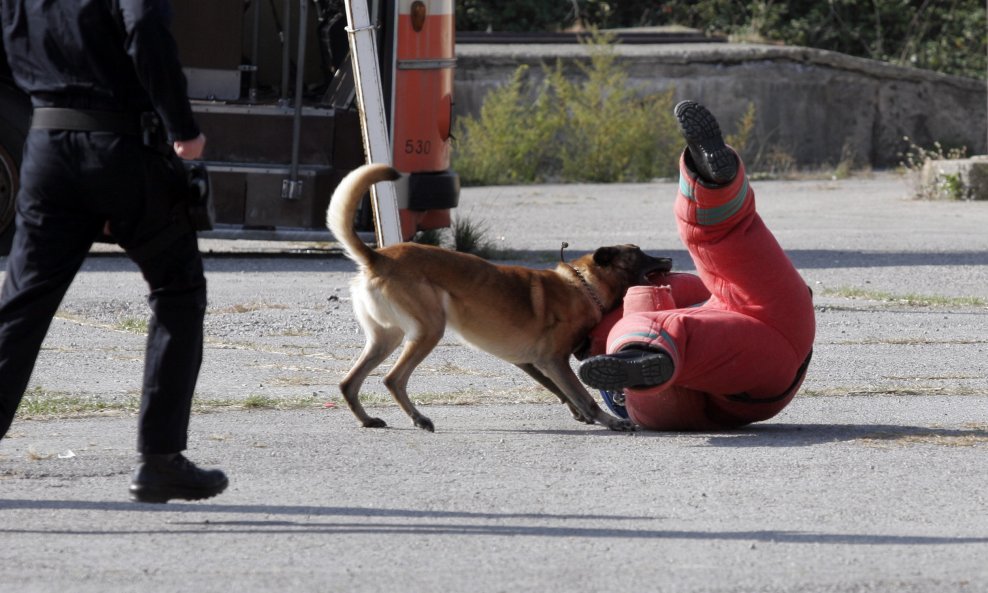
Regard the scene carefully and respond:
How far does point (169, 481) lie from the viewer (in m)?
4.42

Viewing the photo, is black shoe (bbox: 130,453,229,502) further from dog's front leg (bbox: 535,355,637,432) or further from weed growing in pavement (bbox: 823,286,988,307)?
weed growing in pavement (bbox: 823,286,988,307)

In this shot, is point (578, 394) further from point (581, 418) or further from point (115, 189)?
point (115, 189)

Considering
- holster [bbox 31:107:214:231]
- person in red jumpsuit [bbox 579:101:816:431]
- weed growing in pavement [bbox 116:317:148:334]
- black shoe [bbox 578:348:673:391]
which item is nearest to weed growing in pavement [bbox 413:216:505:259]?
weed growing in pavement [bbox 116:317:148:334]

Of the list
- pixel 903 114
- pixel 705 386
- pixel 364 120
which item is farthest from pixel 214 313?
pixel 903 114

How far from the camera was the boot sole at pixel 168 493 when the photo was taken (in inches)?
174

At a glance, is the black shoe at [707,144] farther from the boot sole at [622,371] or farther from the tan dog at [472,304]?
the tan dog at [472,304]

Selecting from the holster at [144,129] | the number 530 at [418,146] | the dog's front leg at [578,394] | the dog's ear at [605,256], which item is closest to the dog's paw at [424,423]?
the dog's front leg at [578,394]

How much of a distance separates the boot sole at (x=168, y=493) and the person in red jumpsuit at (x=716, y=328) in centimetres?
148

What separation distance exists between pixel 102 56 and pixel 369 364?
2203 millimetres

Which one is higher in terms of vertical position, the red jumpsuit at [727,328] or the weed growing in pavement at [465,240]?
the red jumpsuit at [727,328]

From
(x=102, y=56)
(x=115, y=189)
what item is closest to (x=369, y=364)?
(x=115, y=189)

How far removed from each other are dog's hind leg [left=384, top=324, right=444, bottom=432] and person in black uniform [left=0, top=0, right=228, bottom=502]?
162 centimetres

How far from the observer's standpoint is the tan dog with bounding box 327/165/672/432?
5.94 meters

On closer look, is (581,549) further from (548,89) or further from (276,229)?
(548,89)
